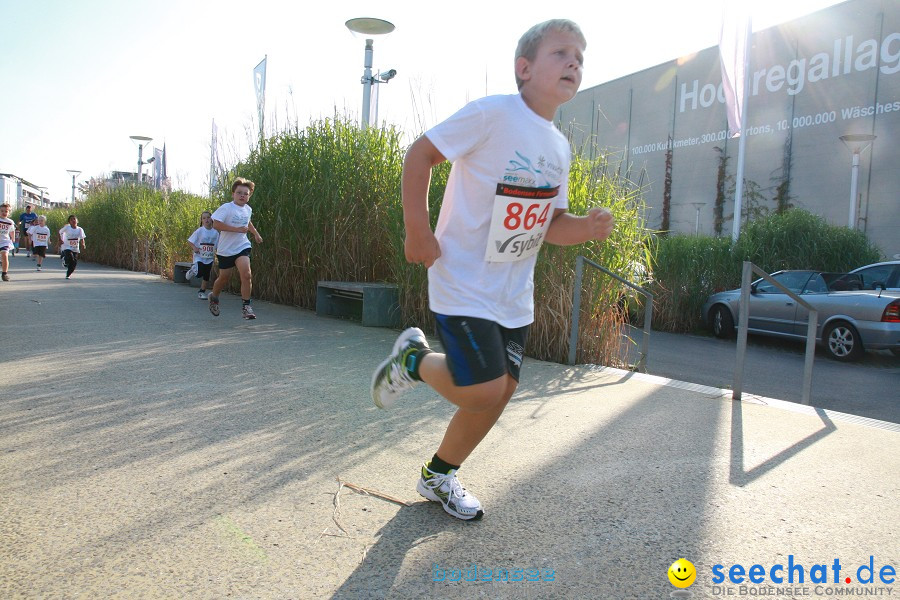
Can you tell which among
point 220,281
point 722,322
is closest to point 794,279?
point 722,322

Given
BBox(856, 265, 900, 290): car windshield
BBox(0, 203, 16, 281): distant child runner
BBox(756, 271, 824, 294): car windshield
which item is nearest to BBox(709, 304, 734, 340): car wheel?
BBox(756, 271, 824, 294): car windshield

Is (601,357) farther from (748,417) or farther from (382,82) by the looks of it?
(382,82)

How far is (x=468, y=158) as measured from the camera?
8.02 feet

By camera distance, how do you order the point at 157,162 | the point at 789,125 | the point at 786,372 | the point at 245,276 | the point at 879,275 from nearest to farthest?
the point at 245,276
the point at 786,372
the point at 879,275
the point at 789,125
the point at 157,162

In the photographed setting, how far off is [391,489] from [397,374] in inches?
21.3

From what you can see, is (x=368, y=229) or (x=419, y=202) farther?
(x=368, y=229)

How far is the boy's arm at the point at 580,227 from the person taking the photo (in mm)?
2668

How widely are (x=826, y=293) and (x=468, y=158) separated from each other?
10441mm

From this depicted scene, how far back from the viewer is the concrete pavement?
2.15 meters

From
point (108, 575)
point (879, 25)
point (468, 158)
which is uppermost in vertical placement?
point (879, 25)

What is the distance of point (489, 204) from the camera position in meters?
2.43

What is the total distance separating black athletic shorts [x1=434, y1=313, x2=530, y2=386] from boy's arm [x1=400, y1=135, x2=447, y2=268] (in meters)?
0.24

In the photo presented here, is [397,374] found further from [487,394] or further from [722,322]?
[722,322]

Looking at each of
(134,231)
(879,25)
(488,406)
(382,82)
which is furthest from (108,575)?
(879,25)
